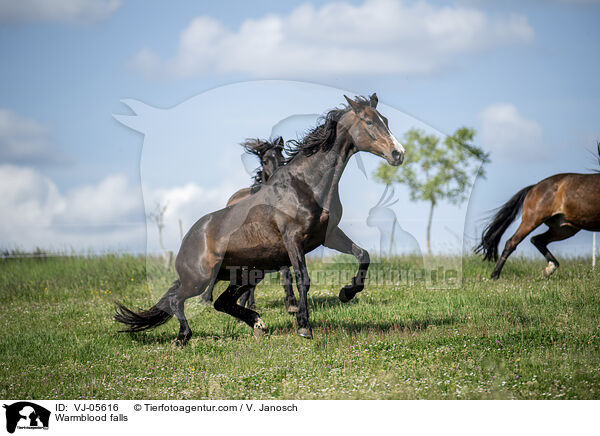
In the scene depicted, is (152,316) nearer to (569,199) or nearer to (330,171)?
(330,171)

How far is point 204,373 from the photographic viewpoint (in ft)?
20.4

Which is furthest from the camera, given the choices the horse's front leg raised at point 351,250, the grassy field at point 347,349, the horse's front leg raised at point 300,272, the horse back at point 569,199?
the horse back at point 569,199

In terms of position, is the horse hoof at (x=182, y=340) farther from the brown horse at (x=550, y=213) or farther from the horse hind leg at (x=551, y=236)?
the horse hind leg at (x=551, y=236)

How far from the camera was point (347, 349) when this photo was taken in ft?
22.1

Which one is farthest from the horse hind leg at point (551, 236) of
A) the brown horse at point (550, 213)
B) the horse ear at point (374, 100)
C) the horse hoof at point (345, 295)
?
the horse ear at point (374, 100)

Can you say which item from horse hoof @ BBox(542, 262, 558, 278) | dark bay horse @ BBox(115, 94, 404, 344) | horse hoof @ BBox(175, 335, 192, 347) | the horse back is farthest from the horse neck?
horse hoof @ BBox(542, 262, 558, 278)

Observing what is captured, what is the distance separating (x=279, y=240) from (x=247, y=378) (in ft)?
5.75

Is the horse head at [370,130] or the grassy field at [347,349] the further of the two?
the horse head at [370,130]

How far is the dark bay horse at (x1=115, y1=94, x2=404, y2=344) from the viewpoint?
6762 millimetres

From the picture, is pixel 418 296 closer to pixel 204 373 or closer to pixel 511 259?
pixel 511 259
